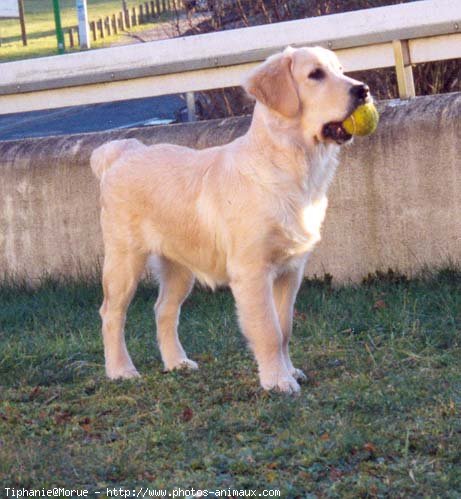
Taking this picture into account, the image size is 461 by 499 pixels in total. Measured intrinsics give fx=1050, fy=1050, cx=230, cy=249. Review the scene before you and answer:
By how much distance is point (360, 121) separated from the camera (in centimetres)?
499

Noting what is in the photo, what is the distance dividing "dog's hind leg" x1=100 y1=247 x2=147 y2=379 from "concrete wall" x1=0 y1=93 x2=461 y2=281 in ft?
5.11

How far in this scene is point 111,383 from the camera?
531 centimetres

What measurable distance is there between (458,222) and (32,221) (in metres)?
3.05

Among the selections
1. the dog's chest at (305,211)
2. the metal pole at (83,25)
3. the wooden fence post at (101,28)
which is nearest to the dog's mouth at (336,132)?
the dog's chest at (305,211)

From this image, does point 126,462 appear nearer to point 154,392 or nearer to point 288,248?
point 154,392

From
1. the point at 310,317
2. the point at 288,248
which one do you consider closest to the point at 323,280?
the point at 310,317

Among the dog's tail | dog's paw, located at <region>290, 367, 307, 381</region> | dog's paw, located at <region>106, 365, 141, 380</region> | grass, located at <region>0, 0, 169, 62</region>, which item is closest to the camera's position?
dog's paw, located at <region>290, 367, 307, 381</region>

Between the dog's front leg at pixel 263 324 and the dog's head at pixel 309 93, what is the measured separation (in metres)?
0.73

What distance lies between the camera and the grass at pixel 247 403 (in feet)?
12.8

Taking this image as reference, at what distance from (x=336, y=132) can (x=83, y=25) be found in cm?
2234

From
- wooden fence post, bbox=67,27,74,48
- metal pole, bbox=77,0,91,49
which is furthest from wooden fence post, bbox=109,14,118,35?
metal pole, bbox=77,0,91,49

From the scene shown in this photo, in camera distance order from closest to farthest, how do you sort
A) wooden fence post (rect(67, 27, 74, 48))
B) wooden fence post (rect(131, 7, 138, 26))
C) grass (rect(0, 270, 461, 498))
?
grass (rect(0, 270, 461, 498)) < wooden fence post (rect(67, 27, 74, 48)) < wooden fence post (rect(131, 7, 138, 26))

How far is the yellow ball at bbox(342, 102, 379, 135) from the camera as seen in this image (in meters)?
4.95

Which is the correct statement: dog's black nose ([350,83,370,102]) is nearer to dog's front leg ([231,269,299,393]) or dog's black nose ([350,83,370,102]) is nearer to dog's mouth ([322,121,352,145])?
dog's mouth ([322,121,352,145])
